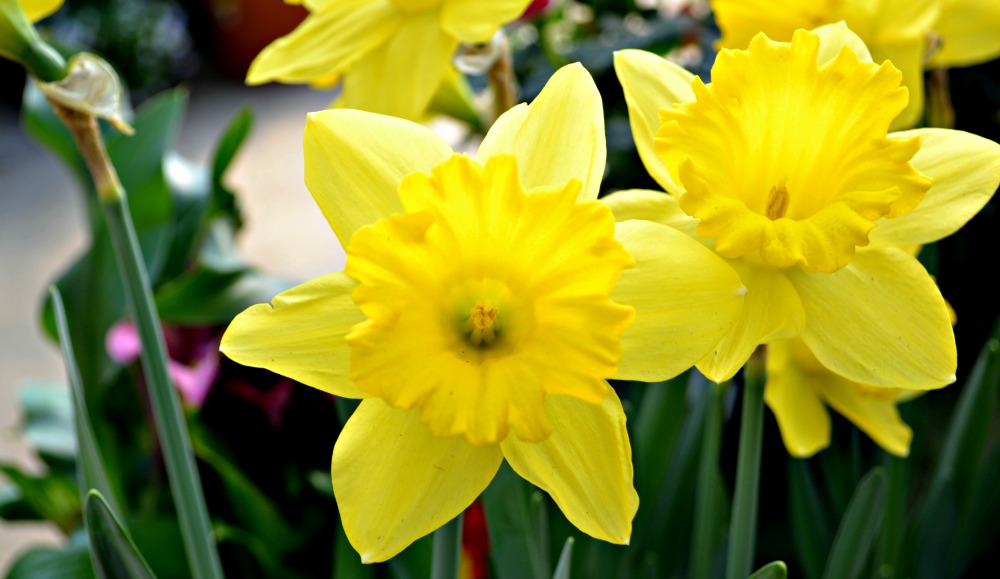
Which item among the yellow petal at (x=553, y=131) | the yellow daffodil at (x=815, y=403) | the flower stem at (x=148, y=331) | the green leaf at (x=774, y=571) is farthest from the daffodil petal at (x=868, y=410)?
the flower stem at (x=148, y=331)

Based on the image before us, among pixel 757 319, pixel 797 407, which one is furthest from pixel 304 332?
pixel 797 407

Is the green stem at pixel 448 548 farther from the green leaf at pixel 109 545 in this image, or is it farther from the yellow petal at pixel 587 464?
the green leaf at pixel 109 545

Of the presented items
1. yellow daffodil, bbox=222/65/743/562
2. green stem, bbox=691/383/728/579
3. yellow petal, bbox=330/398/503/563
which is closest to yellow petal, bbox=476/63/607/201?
yellow daffodil, bbox=222/65/743/562

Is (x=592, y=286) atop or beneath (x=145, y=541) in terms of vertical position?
atop

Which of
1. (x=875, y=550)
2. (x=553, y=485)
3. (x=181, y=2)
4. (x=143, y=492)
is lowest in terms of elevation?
(x=181, y=2)

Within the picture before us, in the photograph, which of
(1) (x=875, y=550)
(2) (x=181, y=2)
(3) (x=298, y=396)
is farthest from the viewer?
(2) (x=181, y=2)

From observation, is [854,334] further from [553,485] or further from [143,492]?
[143,492]

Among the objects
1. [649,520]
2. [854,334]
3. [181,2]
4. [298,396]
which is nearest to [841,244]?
[854,334]
